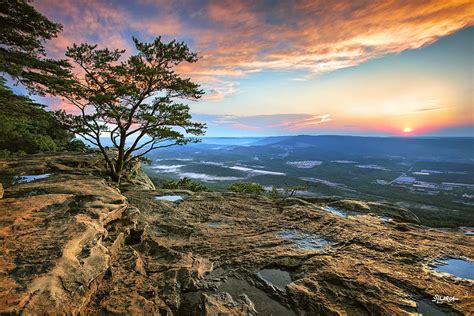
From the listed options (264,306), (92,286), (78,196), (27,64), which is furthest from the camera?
(27,64)

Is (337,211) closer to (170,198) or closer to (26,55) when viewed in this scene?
(170,198)

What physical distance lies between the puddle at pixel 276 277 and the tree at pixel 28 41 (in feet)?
61.9

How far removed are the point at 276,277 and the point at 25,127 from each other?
37507 mm

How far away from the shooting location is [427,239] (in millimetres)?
10289

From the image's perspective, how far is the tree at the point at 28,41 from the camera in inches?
626

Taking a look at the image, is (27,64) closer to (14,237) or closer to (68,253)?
(14,237)

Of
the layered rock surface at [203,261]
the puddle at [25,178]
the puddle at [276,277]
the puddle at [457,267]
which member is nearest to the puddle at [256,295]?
the layered rock surface at [203,261]

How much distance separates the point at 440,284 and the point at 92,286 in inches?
387

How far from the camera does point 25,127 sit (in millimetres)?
29672

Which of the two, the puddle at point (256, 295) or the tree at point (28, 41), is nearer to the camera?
the puddle at point (256, 295)

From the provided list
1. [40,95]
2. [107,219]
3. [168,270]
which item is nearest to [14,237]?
[107,219]
